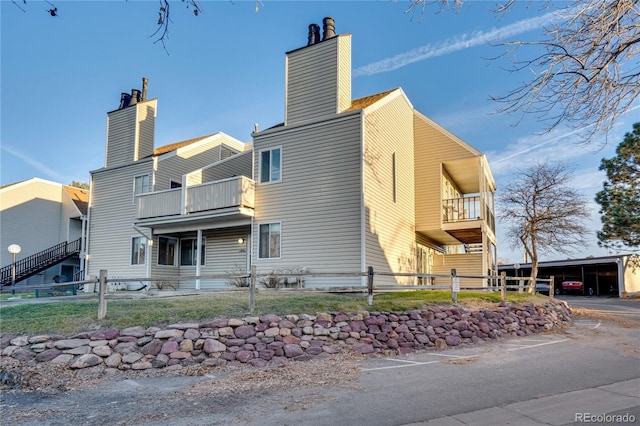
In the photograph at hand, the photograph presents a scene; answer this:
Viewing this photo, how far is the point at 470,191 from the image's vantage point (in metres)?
26.1

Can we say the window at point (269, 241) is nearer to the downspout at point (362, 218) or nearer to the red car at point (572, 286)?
the downspout at point (362, 218)

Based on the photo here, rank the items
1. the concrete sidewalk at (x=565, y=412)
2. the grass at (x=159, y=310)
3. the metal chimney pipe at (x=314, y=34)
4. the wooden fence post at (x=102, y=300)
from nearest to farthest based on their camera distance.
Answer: the concrete sidewalk at (x=565, y=412) → the grass at (x=159, y=310) → the wooden fence post at (x=102, y=300) → the metal chimney pipe at (x=314, y=34)

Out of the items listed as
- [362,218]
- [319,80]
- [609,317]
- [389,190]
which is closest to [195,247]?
[362,218]

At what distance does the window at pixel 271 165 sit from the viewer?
16438 mm

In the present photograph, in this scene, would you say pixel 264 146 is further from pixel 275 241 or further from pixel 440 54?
pixel 440 54

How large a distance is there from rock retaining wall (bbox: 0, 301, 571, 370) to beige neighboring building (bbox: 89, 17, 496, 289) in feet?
12.9

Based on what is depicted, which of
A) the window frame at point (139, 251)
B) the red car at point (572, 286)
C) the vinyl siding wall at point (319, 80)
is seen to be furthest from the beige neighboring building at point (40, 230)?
the red car at point (572, 286)

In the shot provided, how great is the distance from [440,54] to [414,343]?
604cm

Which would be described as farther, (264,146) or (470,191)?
(470,191)

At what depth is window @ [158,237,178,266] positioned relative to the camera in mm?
19328

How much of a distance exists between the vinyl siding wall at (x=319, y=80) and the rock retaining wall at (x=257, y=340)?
26.4ft

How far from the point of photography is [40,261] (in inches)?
1058

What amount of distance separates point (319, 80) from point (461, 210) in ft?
27.6

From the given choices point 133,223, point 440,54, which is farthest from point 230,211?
point 440,54
